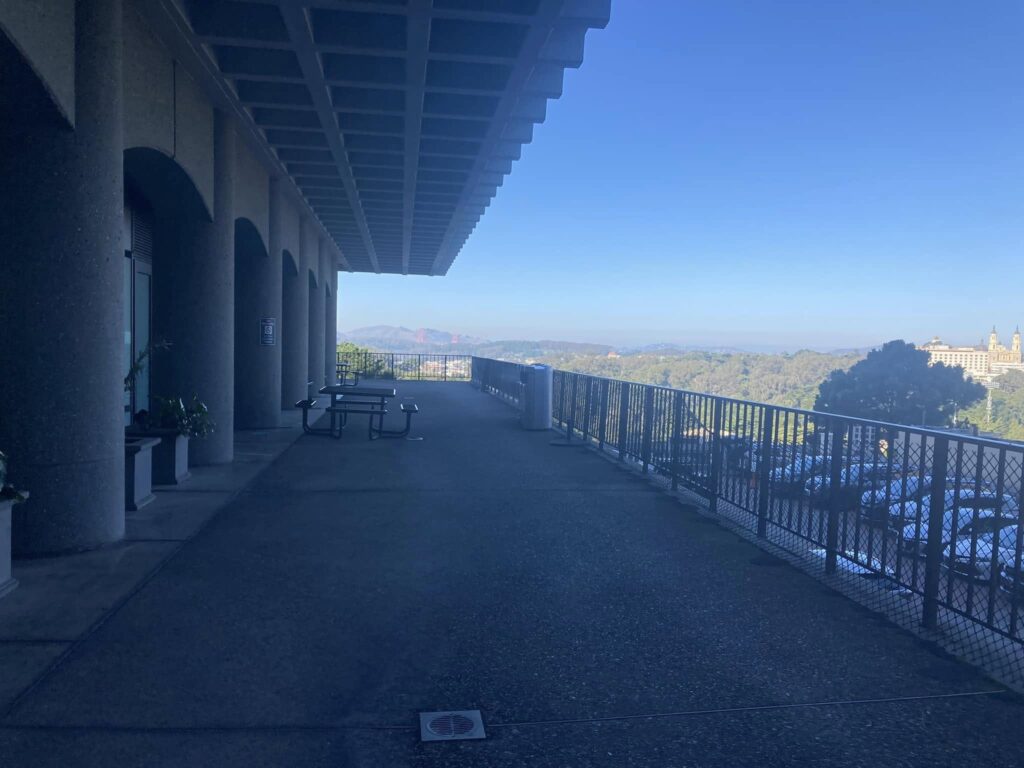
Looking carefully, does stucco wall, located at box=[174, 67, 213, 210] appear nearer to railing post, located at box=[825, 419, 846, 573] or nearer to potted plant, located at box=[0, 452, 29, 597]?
potted plant, located at box=[0, 452, 29, 597]

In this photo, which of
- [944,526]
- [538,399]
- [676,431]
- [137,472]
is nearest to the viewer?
[944,526]

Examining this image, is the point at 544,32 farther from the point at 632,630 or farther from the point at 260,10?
the point at 632,630

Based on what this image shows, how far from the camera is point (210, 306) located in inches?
367

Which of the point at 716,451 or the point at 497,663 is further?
the point at 716,451

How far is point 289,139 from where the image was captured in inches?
450

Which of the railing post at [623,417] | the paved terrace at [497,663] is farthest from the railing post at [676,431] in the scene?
the paved terrace at [497,663]

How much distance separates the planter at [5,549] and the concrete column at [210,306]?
4608mm

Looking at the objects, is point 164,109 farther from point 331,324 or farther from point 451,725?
point 331,324

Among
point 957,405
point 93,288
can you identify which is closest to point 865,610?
point 93,288

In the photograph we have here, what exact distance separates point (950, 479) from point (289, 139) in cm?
966

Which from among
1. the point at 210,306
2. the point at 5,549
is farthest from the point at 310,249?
the point at 5,549

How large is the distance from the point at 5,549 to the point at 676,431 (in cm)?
622

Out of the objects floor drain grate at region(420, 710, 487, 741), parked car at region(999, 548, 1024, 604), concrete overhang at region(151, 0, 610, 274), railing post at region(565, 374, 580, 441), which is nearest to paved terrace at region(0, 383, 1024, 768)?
floor drain grate at region(420, 710, 487, 741)

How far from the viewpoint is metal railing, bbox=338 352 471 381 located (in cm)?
→ 3678
